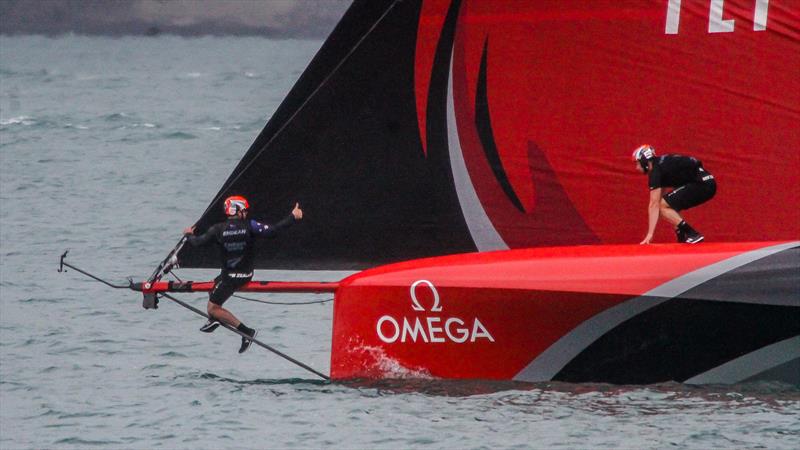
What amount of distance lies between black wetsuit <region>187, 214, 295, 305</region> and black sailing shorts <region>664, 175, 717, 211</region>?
9.91 feet

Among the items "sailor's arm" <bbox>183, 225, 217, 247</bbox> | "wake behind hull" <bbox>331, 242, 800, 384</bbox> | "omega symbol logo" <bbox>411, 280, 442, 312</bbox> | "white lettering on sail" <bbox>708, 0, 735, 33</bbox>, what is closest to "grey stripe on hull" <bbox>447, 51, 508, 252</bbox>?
"wake behind hull" <bbox>331, 242, 800, 384</bbox>

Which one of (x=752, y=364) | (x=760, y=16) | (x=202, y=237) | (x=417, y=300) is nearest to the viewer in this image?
(x=752, y=364)

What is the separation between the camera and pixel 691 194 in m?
A: 13.0

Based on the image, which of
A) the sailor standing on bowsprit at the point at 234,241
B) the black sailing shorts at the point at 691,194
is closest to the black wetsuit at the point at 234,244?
the sailor standing on bowsprit at the point at 234,241

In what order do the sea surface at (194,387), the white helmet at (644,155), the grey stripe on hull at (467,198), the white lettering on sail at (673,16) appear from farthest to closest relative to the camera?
the grey stripe on hull at (467,198) → the white lettering on sail at (673,16) → the white helmet at (644,155) → the sea surface at (194,387)

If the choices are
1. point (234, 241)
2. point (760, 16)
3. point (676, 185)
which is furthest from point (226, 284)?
point (760, 16)

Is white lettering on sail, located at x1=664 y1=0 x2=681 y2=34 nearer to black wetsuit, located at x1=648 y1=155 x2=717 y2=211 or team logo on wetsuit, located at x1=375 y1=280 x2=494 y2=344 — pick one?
black wetsuit, located at x1=648 y1=155 x2=717 y2=211

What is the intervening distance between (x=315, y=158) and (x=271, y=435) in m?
2.42

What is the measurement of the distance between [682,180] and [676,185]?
61mm

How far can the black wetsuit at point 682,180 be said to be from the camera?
1294cm

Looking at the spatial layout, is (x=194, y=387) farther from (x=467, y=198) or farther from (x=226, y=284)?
(x=467, y=198)

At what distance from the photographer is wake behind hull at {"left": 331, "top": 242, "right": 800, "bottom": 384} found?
483 inches

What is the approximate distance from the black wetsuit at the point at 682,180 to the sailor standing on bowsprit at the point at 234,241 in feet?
9.38

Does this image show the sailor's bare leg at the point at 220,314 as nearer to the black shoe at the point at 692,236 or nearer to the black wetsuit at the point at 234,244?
the black wetsuit at the point at 234,244
